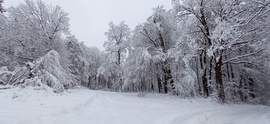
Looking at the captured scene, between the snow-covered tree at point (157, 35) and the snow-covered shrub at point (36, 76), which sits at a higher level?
the snow-covered tree at point (157, 35)

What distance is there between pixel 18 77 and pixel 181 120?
10.0m

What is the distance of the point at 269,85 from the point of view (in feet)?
80.6

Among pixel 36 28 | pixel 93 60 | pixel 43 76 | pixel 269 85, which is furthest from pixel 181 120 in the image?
pixel 93 60

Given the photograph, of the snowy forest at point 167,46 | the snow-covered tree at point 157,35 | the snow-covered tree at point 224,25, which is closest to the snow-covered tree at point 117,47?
the snowy forest at point 167,46

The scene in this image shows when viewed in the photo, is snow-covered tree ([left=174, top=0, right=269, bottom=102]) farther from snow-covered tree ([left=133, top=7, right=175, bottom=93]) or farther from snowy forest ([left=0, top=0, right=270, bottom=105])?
snow-covered tree ([left=133, top=7, right=175, bottom=93])

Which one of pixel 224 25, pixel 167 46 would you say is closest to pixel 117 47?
pixel 167 46

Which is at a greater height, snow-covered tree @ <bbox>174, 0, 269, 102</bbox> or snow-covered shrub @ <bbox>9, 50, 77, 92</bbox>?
snow-covered tree @ <bbox>174, 0, 269, 102</bbox>

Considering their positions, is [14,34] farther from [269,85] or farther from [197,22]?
[269,85]

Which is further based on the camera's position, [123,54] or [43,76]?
[123,54]

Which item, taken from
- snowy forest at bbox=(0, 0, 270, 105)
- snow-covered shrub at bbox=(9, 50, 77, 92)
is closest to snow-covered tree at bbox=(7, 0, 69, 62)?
snowy forest at bbox=(0, 0, 270, 105)

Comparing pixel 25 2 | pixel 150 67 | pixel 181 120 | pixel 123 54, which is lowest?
pixel 181 120

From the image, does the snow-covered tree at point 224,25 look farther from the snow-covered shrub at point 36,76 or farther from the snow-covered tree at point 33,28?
the snow-covered tree at point 33,28

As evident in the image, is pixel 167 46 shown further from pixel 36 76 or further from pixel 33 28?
pixel 33 28

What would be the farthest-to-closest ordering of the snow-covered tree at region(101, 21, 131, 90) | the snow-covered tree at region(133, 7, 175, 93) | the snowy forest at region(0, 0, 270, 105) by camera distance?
1. the snow-covered tree at region(101, 21, 131, 90)
2. the snow-covered tree at region(133, 7, 175, 93)
3. the snowy forest at region(0, 0, 270, 105)
